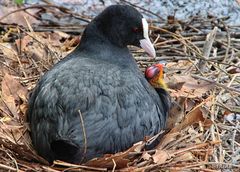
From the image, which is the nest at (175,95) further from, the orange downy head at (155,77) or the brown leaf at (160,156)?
the orange downy head at (155,77)

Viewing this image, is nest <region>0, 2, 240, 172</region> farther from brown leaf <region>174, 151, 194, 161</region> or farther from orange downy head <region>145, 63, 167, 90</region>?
orange downy head <region>145, 63, 167, 90</region>

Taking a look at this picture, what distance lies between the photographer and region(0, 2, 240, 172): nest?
3721 millimetres

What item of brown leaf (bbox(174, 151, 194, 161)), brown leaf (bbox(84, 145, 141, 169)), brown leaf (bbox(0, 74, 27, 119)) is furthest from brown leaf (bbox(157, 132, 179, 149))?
brown leaf (bbox(0, 74, 27, 119))

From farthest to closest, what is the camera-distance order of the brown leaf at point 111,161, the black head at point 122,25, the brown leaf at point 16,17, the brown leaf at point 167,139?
the brown leaf at point 16,17
the black head at point 122,25
the brown leaf at point 167,139
the brown leaf at point 111,161

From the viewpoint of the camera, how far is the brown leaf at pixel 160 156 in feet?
12.0

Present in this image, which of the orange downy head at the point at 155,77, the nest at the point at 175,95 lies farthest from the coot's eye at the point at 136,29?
the nest at the point at 175,95

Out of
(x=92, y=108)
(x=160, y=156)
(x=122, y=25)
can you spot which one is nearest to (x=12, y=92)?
(x=122, y=25)

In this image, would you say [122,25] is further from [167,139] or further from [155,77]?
[167,139]

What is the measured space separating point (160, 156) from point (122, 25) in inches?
34.5

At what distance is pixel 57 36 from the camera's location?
5559mm

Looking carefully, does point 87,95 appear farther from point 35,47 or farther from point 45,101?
point 35,47

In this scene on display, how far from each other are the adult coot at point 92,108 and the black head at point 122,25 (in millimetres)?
43

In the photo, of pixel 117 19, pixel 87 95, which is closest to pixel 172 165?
pixel 87 95

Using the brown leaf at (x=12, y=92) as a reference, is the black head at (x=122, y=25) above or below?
above
